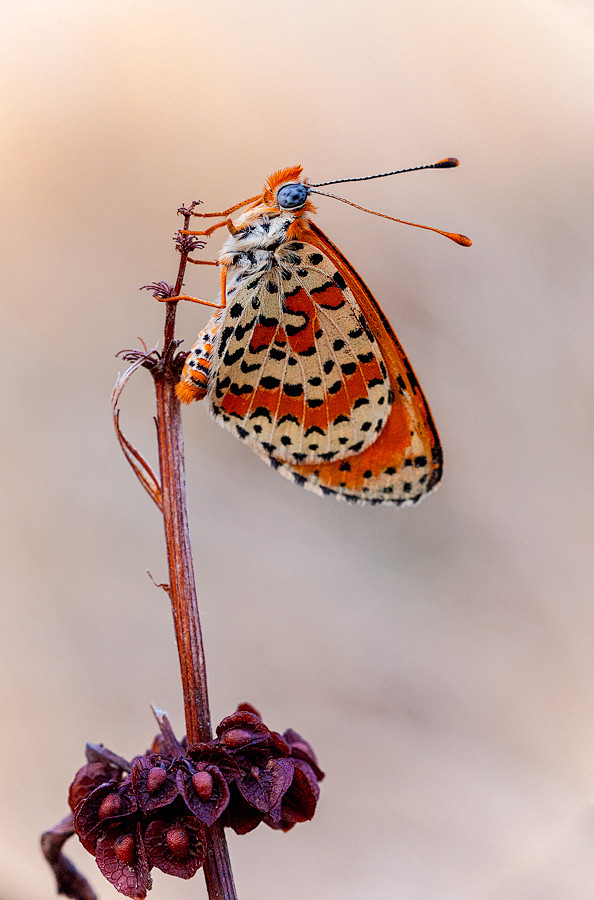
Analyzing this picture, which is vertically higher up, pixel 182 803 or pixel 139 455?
pixel 139 455

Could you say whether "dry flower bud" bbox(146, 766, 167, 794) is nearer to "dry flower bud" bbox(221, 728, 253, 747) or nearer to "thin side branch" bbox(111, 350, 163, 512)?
"dry flower bud" bbox(221, 728, 253, 747)

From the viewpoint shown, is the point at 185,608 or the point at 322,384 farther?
the point at 322,384

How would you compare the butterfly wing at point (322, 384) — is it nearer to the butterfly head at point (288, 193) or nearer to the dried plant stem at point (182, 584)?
the butterfly head at point (288, 193)

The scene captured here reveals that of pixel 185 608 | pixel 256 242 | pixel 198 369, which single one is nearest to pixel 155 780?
pixel 185 608

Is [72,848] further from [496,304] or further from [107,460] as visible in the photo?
[496,304]

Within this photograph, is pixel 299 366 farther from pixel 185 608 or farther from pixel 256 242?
pixel 185 608

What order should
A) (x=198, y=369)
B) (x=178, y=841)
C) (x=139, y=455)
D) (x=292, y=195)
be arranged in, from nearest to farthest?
(x=178, y=841) → (x=139, y=455) → (x=198, y=369) → (x=292, y=195)

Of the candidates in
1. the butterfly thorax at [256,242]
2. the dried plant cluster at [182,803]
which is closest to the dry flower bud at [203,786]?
the dried plant cluster at [182,803]

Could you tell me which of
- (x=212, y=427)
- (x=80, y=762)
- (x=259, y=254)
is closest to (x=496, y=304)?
(x=212, y=427)
